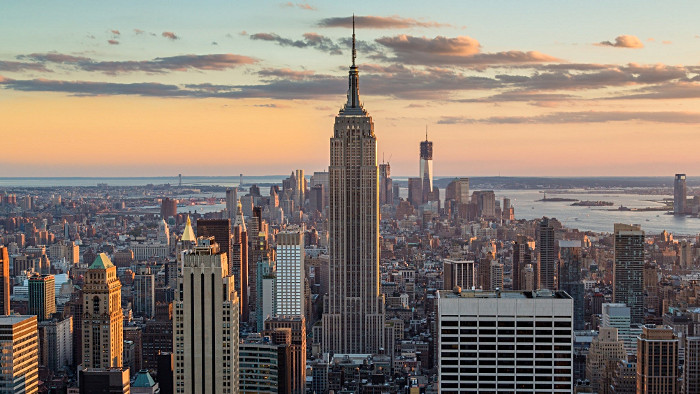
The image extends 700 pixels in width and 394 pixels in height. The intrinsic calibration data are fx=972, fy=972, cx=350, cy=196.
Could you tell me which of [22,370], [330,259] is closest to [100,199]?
[330,259]

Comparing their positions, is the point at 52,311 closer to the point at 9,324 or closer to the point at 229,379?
the point at 9,324

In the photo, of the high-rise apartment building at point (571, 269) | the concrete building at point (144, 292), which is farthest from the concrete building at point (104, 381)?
the high-rise apartment building at point (571, 269)

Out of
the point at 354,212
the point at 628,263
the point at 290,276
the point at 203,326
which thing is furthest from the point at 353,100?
the point at 203,326

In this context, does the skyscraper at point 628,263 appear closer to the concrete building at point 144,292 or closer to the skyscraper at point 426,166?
the skyscraper at point 426,166

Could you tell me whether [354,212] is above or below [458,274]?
above

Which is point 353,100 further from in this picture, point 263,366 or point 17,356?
point 17,356

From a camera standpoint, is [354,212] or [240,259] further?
[240,259]
